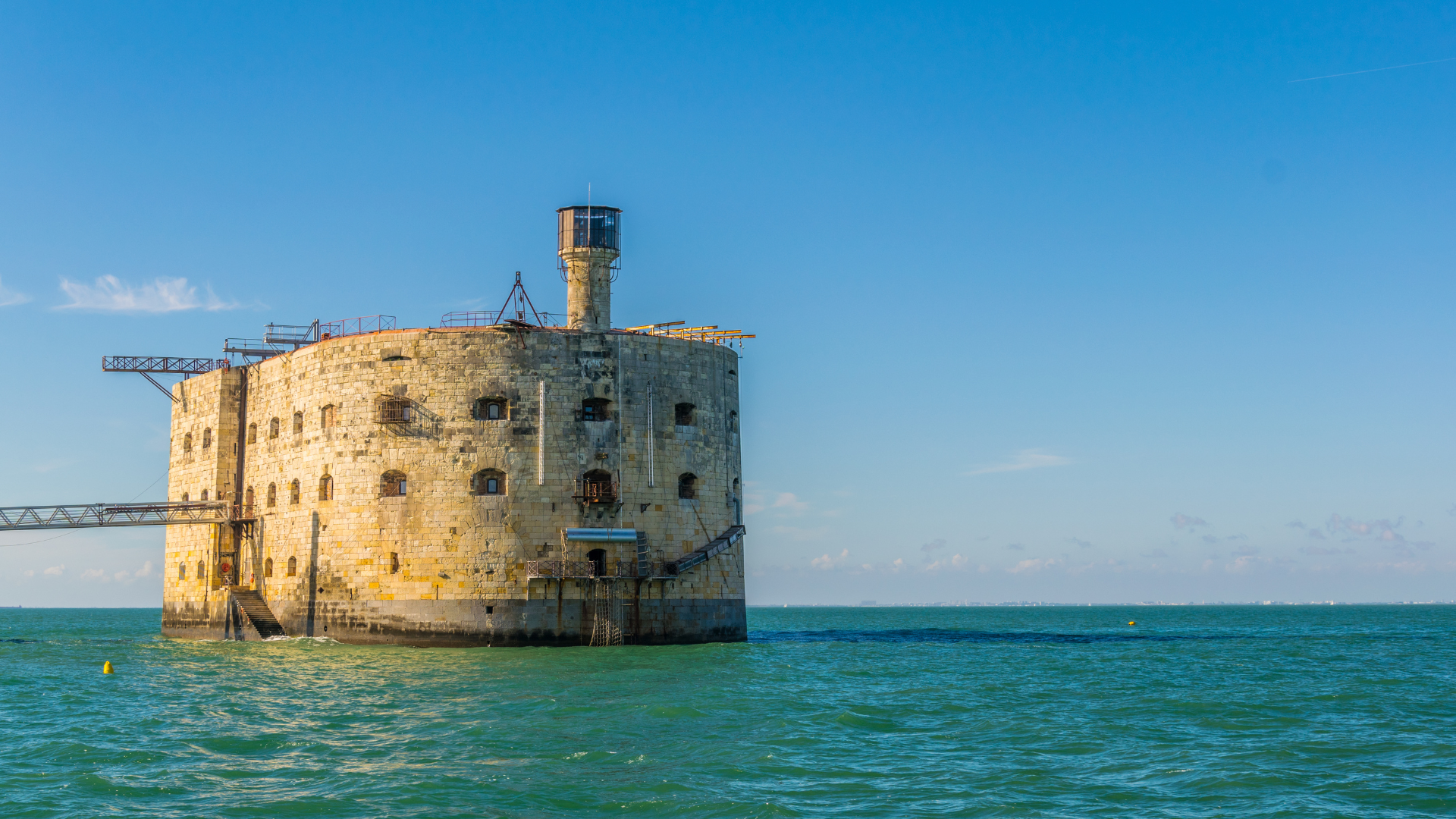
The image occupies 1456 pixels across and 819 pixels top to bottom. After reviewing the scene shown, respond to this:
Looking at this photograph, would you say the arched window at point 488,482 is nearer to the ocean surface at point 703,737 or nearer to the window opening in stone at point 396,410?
the window opening in stone at point 396,410

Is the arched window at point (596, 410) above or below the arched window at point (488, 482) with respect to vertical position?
above

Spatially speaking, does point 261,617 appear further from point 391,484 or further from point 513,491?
point 513,491

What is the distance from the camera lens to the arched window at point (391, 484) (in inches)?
1480

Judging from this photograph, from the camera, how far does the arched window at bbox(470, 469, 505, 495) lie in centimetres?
3669

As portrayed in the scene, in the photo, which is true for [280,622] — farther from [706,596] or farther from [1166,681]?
[1166,681]

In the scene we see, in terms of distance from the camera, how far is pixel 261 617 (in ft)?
135

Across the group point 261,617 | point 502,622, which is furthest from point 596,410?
point 261,617

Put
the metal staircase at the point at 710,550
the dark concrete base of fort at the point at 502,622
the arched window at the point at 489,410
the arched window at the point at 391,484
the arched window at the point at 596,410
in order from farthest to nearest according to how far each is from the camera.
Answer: the arched window at the point at 391,484 < the arched window at the point at 596,410 < the metal staircase at the point at 710,550 < the arched window at the point at 489,410 < the dark concrete base of fort at the point at 502,622

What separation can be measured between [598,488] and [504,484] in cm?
259

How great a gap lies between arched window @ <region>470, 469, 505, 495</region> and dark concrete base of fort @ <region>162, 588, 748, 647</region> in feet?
9.99

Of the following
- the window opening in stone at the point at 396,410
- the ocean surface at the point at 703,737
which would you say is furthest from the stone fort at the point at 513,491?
the ocean surface at the point at 703,737

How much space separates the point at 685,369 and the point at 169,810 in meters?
24.5

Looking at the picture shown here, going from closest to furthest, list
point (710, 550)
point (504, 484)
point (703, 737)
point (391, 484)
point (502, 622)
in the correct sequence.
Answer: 1. point (703, 737)
2. point (502, 622)
3. point (504, 484)
4. point (391, 484)
5. point (710, 550)

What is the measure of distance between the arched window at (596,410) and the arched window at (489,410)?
2.24 m
